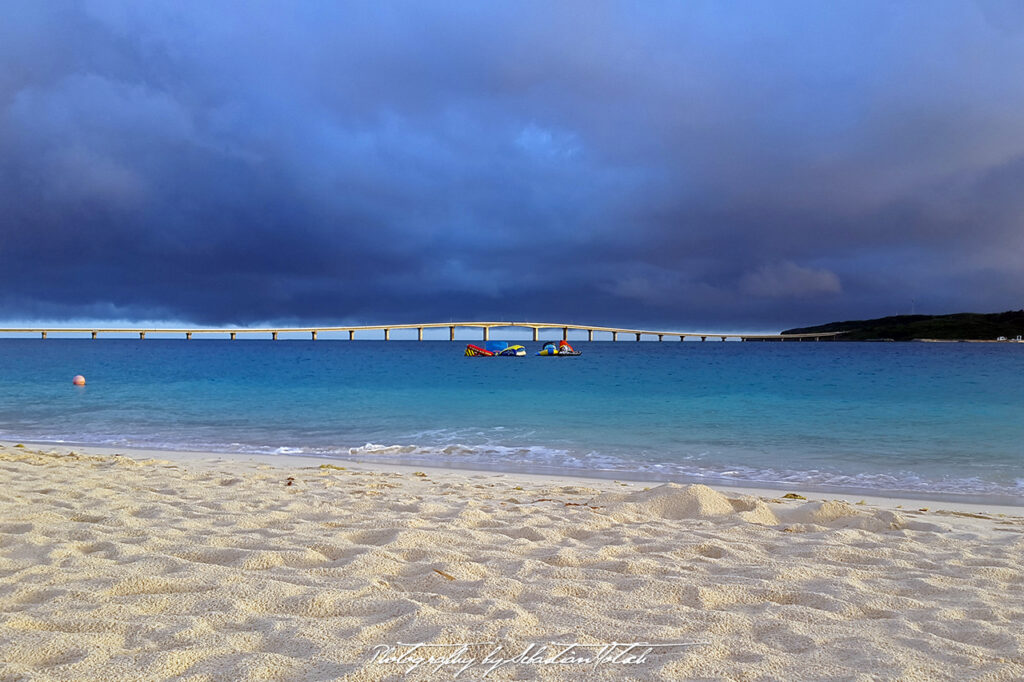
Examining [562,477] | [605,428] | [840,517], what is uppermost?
[840,517]

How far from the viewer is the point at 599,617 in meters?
2.89

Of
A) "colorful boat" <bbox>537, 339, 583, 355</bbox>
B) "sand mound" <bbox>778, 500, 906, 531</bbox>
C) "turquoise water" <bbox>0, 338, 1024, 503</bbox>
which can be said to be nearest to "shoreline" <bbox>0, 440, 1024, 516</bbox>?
"turquoise water" <bbox>0, 338, 1024, 503</bbox>

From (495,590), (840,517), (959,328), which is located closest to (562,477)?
(840,517)

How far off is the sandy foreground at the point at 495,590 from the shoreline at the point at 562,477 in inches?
81.2

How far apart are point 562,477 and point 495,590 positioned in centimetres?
627

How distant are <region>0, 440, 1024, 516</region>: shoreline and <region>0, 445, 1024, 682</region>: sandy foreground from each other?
206 centimetres

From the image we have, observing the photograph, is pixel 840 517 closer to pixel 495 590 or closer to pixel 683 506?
pixel 683 506

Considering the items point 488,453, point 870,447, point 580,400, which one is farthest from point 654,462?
point 580,400

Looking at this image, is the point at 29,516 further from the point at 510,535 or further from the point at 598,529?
the point at 598,529

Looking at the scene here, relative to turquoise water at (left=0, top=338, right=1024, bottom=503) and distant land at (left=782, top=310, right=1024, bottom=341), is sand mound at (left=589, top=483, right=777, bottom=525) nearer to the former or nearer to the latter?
turquoise water at (left=0, top=338, right=1024, bottom=503)

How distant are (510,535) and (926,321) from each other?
17387 cm

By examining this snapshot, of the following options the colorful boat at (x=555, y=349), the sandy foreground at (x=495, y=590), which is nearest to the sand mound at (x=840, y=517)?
the sandy foreground at (x=495, y=590)

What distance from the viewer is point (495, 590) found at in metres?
3.23

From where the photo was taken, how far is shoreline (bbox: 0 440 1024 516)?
25.1ft
